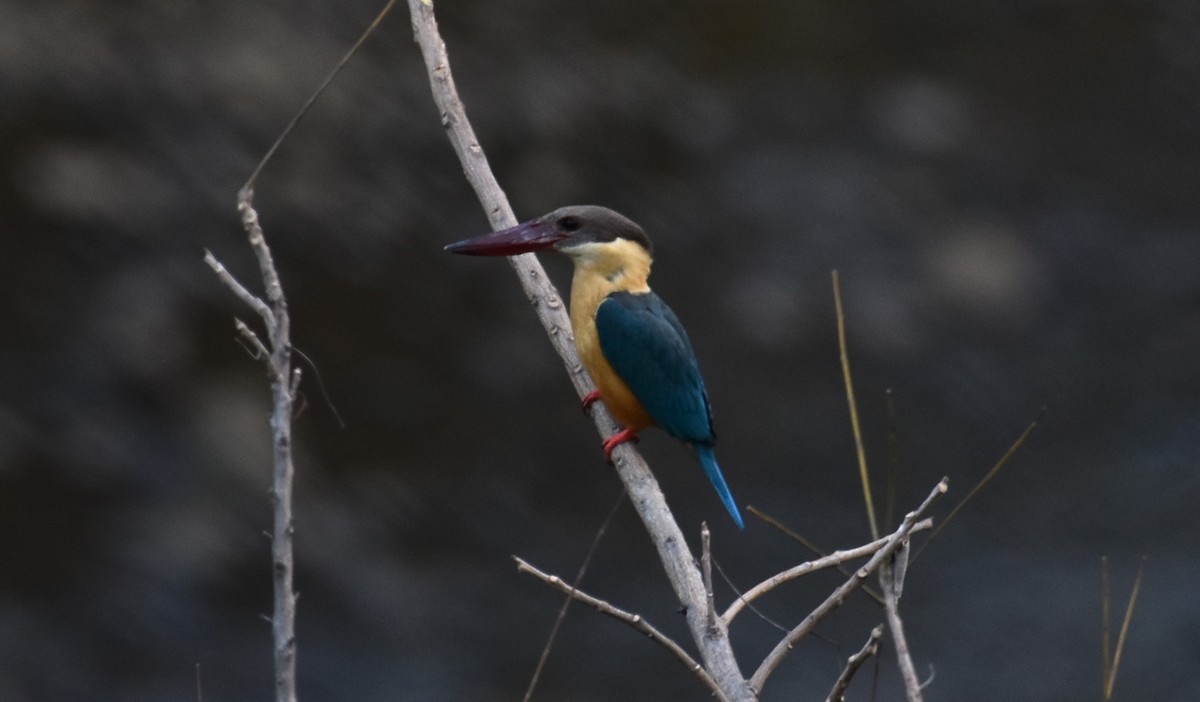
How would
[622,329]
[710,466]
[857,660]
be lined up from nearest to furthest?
[857,660] < [622,329] < [710,466]

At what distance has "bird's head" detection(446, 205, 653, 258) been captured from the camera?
2.98m

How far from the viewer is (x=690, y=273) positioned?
21.4 ft

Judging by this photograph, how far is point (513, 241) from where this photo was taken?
3000 millimetres

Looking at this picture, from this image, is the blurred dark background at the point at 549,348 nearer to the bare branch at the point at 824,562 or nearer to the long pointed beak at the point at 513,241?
the long pointed beak at the point at 513,241

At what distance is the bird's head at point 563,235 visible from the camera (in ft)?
9.79

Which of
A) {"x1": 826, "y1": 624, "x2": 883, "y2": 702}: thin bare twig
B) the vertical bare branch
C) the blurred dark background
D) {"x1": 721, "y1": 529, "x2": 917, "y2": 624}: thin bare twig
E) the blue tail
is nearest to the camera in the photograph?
the vertical bare branch

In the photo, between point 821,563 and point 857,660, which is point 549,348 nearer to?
point 821,563

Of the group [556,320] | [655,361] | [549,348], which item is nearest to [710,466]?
[655,361]

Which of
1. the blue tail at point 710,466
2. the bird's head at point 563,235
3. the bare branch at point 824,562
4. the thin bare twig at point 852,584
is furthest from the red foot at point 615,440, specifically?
the thin bare twig at point 852,584

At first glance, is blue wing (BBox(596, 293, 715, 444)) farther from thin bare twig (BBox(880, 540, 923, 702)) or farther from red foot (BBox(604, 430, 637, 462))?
thin bare twig (BBox(880, 540, 923, 702))

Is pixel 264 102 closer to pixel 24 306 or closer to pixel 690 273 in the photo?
pixel 24 306

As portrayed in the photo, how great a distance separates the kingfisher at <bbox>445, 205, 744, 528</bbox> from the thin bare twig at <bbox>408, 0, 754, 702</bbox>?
0.15ft

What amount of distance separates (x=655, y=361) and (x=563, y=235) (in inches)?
13.1

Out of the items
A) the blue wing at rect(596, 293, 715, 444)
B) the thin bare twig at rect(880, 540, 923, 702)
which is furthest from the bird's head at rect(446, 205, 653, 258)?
the thin bare twig at rect(880, 540, 923, 702)
